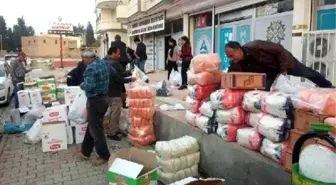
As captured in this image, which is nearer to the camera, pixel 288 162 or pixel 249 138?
pixel 288 162

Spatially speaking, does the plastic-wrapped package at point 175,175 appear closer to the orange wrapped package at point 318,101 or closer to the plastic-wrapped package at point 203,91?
the plastic-wrapped package at point 203,91

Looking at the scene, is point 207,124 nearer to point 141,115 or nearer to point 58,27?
point 141,115

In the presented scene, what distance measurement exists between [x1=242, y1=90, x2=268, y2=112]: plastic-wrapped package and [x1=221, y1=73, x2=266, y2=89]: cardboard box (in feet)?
0.42

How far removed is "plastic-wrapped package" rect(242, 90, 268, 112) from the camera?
3.44m

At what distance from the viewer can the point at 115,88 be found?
20.2 ft

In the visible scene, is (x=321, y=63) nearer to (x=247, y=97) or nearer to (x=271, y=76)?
(x=271, y=76)

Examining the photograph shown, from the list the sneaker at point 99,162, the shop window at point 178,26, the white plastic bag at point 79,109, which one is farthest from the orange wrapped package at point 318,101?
the shop window at point 178,26

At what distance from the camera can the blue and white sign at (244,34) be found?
975 cm

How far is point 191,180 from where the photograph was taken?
9.96ft

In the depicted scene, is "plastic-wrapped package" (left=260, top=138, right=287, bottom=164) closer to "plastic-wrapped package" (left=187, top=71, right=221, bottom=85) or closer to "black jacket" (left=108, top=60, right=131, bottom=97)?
"plastic-wrapped package" (left=187, top=71, right=221, bottom=85)

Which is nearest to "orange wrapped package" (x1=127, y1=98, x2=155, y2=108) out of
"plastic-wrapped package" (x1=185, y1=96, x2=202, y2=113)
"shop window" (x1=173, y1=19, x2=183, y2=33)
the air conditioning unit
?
"plastic-wrapped package" (x1=185, y1=96, x2=202, y2=113)

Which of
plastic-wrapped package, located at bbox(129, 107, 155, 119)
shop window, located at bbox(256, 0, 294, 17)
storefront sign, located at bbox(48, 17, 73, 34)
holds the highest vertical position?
storefront sign, located at bbox(48, 17, 73, 34)

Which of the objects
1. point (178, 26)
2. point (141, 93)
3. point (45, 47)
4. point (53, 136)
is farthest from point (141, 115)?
point (45, 47)

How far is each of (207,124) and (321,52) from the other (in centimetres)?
350
